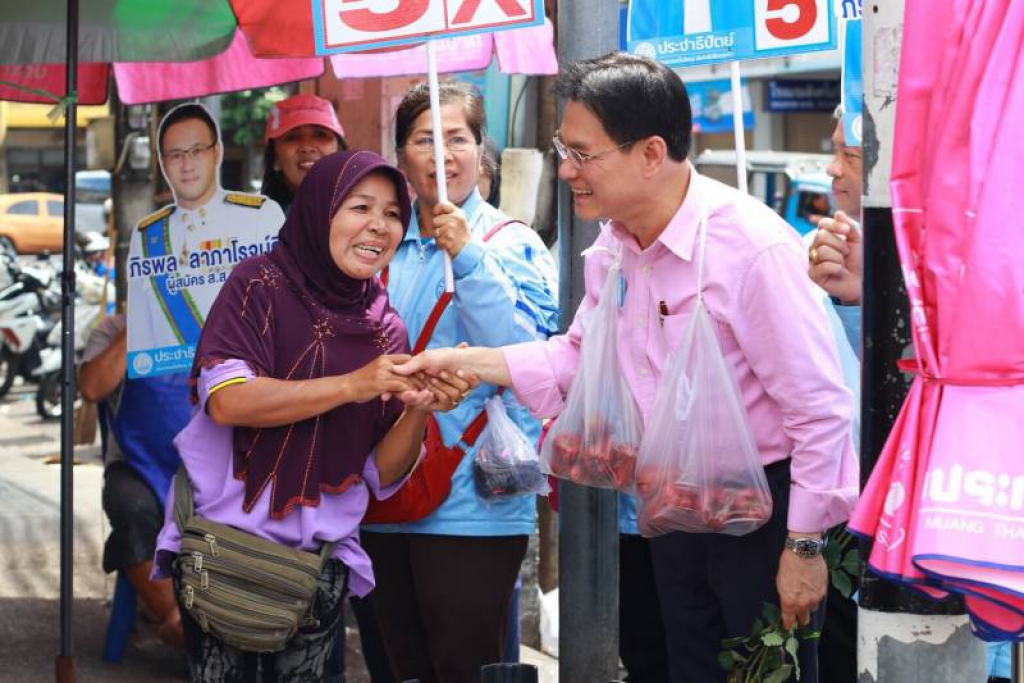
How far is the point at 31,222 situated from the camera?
26.8 metres

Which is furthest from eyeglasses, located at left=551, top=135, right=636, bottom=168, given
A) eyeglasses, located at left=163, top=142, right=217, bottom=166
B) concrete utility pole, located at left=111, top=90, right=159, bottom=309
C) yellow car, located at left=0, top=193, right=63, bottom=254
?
yellow car, located at left=0, top=193, right=63, bottom=254

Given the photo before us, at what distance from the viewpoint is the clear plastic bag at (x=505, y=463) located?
13.3 feet

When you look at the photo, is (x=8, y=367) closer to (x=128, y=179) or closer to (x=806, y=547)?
(x=128, y=179)

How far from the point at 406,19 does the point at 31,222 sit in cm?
2419

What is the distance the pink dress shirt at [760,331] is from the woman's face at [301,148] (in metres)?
2.39

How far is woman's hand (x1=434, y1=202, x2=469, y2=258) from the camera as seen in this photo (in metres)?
3.98

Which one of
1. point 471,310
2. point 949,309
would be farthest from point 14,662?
point 949,309

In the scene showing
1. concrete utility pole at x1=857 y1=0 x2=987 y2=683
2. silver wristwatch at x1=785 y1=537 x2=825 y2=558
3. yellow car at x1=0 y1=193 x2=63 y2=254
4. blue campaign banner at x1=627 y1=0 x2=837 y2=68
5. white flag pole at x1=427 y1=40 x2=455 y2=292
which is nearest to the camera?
concrete utility pole at x1=857 y1=0 x2=987 y2=683

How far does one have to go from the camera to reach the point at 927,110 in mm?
2523

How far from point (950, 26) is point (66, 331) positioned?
12.3 ft

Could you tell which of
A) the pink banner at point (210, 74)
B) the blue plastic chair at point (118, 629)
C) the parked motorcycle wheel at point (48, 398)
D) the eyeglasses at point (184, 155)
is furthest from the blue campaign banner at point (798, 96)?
the eyeglasses at point (184, 155)

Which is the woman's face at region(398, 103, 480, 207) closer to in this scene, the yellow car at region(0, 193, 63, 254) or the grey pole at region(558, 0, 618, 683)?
the grey pole at region(558, 0, 618, 683)

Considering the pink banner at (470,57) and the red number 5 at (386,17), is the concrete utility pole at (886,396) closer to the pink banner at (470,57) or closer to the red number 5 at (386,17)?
the red number 5 at (386,17)

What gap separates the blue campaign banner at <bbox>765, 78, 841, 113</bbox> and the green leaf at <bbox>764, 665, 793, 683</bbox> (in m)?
25.4
